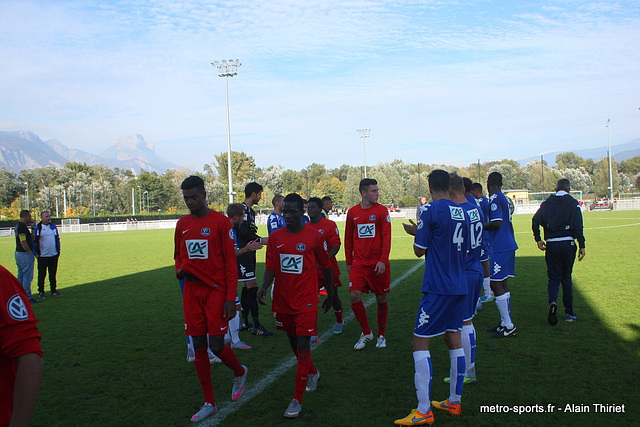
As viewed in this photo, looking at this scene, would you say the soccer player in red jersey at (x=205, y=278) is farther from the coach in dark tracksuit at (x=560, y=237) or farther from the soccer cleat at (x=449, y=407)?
the coach in dark tracksuit at (x=560, y=237)

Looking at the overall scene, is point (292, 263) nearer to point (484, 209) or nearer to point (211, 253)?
point (211, 253)

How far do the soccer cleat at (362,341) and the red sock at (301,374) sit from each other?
2086 millimetres

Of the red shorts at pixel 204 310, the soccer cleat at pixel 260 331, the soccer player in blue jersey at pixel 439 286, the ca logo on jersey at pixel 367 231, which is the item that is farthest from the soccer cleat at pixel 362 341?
the red shorts at pixel 204 310

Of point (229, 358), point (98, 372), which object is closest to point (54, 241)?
point (98, 372)

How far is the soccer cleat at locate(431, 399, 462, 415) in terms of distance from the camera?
14.4 ft

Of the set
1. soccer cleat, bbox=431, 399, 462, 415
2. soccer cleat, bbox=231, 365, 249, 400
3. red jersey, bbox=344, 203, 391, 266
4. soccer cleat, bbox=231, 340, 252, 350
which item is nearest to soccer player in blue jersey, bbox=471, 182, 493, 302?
red jersey, bbox=344, 203, 391, 266

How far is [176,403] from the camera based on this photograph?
192 inches

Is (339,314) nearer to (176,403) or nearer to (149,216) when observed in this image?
(176,403)

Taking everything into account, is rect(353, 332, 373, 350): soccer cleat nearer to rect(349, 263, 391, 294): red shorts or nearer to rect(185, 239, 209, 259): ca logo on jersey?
rect(349, 263, 391, 294): red shorts

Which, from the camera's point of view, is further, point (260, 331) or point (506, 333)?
point (260, 331)

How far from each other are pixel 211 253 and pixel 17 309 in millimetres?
2448

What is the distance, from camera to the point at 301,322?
457 cm

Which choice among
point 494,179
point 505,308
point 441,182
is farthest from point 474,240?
point 494,179

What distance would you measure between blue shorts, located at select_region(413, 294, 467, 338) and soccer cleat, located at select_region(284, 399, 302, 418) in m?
1.29
